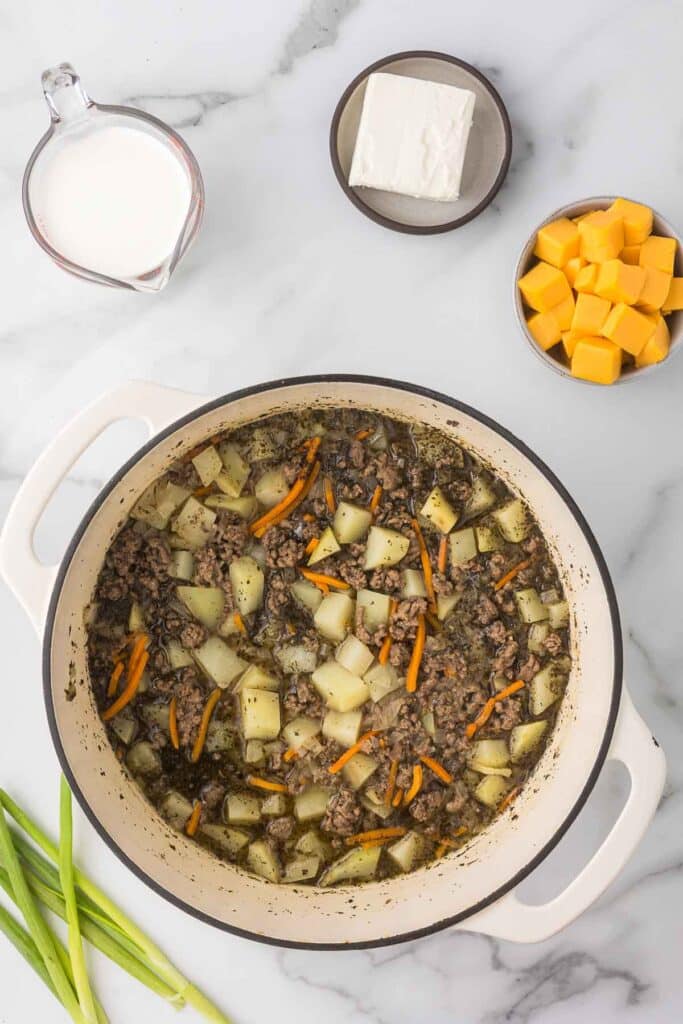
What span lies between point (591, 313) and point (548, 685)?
77cm

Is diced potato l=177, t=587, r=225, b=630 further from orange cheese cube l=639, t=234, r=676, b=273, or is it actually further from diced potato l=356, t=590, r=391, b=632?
orange cheese cube l=639, t=234, r=676, b=273

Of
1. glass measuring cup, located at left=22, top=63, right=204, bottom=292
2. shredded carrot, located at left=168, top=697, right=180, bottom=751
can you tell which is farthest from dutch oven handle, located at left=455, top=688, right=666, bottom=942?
glass measuring cup, located at left=22, top=63, right=204, bottom=292

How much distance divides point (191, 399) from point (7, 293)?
627 millimetres

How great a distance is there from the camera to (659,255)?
196cm

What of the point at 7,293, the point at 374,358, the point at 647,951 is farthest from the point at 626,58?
the point at 647,951

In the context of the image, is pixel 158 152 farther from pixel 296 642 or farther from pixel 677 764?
pixel 677 764

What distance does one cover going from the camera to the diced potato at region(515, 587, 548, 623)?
2.06 metres

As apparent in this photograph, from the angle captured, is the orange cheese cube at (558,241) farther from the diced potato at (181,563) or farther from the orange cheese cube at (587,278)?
the diced potato at (181,563)

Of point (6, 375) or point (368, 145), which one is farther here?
point (6, 375)

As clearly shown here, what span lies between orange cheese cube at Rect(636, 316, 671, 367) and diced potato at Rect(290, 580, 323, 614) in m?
0.81

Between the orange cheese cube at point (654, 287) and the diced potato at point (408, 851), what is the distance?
119cm

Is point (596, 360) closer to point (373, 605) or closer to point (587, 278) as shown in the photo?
point (587, 278)

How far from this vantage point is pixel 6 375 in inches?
84.1

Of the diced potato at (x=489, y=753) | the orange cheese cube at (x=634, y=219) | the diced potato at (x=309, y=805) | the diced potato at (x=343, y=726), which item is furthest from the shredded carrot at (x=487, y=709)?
the orange cheese cube at (x=634, y=219)
